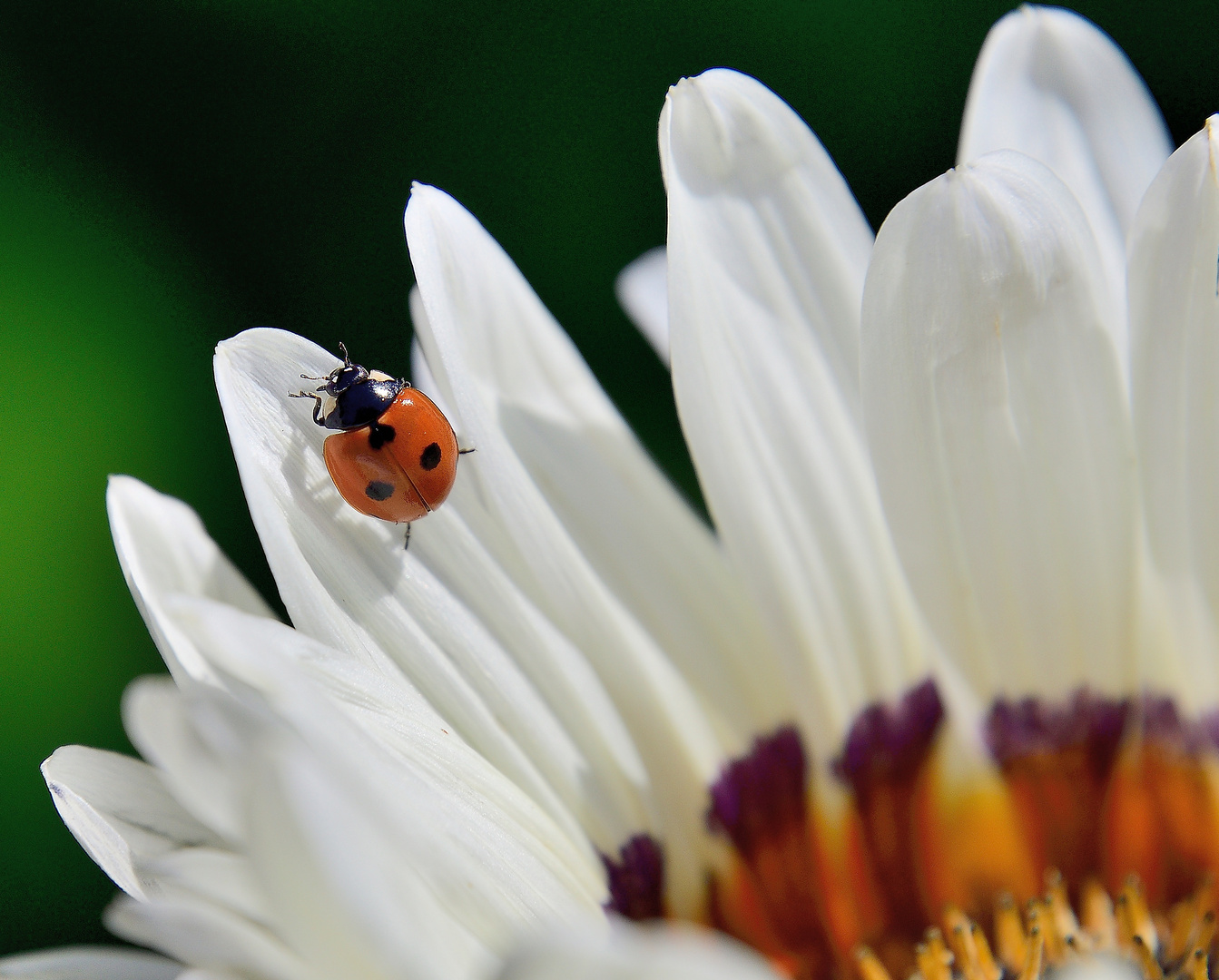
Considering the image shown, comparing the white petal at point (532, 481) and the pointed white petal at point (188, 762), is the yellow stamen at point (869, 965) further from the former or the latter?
the pointed white petal at point (188, 762)

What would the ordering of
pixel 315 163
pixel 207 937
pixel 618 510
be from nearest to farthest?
pixel 207 937, pixel 618 510, pixel 315 163

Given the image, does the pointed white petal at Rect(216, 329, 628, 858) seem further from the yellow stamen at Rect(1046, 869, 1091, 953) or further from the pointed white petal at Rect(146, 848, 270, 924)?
the yellow stamen at Rect(1046, 869, 1091, 953)

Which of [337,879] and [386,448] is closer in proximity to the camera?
[337,879]

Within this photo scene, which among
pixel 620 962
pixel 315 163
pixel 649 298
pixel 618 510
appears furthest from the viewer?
pixel 315 163

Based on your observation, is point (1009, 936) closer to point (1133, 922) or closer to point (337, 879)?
point (1133, 922)

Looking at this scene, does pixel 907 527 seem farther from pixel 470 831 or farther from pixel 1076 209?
pixel 470 831

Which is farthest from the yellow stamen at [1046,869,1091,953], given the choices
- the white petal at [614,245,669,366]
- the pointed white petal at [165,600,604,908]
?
the white petal at [614,245,669,366]

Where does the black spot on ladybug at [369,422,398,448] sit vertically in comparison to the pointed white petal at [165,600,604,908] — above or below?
above

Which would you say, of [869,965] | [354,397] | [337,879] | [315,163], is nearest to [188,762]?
[337,879]
